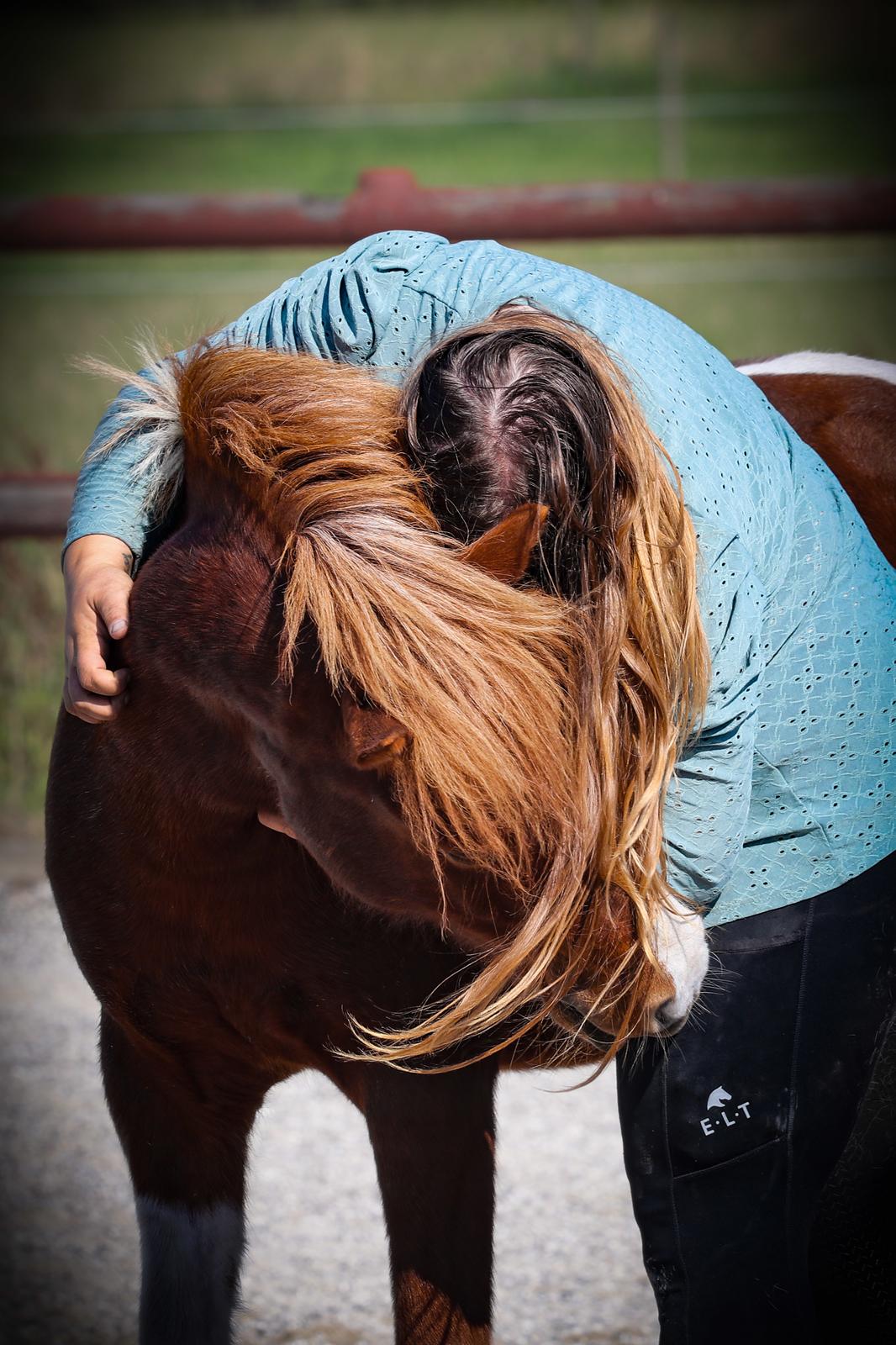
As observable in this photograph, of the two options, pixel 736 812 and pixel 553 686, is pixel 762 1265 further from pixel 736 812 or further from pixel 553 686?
pixel 553 686

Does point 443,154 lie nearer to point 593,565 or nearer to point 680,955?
point 593,565

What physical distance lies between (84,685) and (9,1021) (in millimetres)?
1873

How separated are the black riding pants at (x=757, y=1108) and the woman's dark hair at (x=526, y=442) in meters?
0.39

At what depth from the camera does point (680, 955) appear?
96cm

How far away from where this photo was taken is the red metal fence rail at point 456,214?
318cm

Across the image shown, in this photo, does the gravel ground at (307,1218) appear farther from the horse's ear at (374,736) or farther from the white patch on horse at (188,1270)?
the horse's ear at (374,736)

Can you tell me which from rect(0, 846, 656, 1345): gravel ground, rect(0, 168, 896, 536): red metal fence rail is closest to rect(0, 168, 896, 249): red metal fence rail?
rect(0, 168, 896, 536): red metal fence rail

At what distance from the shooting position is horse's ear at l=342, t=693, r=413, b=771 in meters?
0.88

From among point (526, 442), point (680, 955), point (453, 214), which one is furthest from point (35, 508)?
point (680, 955)

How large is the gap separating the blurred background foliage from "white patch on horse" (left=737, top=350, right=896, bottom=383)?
13.8 feet

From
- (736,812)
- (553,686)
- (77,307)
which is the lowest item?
(77,307)

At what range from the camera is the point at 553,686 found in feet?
3.02

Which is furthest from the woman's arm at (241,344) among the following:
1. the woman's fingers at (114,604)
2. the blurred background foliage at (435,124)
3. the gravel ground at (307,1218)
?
the blurred background foliage at (435,124)

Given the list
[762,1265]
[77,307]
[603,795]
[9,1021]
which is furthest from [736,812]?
[77,307]
